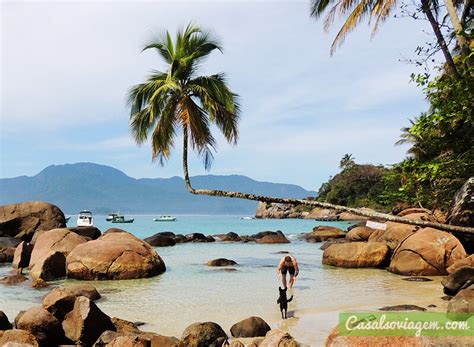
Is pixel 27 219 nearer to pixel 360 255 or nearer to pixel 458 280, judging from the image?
pixel 360 255

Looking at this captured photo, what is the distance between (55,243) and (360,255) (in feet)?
44.9

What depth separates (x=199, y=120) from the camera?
1480cm

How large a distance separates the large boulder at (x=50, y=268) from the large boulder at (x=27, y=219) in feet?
40.9

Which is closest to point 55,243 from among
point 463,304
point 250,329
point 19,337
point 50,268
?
point 50,268

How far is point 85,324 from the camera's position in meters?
8.15

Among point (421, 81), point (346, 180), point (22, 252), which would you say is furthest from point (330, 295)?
point (346, 180)

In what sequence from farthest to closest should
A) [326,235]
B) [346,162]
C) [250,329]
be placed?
[346,162]
[326,235]
[250,329]

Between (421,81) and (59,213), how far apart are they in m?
27.7

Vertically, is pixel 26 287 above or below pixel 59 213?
below

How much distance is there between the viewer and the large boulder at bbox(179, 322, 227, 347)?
302 inches

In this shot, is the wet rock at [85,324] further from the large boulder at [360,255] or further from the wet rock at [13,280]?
the large boulder at [360,255]

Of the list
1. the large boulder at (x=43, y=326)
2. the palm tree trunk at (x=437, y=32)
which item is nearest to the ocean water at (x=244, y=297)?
the large boulder at (x=43, y=326)

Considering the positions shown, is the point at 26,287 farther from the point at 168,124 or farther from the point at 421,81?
the point at 421,81

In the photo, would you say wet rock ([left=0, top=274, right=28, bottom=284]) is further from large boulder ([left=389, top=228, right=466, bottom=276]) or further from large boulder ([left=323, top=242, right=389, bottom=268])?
large boulder ([left=389, top=228, right=466, bottom=276])
